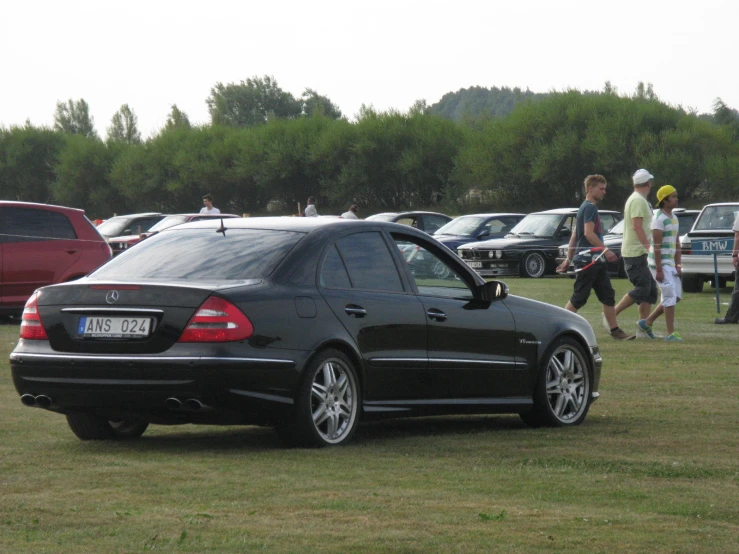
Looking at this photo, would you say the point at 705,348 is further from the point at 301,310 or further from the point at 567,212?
the point at 567,212

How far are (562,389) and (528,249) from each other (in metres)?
24.2

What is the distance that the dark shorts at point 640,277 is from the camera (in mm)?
15852

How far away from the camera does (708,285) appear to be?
2958 cm

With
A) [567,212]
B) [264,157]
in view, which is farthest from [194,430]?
[264,157]

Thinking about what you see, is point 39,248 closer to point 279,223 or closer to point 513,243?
point 279,223

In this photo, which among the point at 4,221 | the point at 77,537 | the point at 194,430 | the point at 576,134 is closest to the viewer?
the point at 77,537

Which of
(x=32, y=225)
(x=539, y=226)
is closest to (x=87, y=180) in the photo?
(x=539, y=226)

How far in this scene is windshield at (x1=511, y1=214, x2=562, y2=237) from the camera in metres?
34.3

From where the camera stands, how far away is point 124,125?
497ft

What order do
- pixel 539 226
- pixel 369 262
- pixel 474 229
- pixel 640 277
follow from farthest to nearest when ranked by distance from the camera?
pixel 474 229
pixel 539 226
pixel 640 277
pixel 369 262

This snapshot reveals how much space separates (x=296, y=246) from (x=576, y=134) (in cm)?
6981

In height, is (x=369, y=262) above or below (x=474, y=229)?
above

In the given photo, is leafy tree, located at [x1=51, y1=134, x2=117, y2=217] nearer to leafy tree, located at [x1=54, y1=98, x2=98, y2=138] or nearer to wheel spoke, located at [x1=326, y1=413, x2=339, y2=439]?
leafy tree, located at [x1=54, y1=98, x2=98, y2=138]

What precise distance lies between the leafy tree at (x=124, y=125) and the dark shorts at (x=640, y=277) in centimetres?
Answer: 13739
